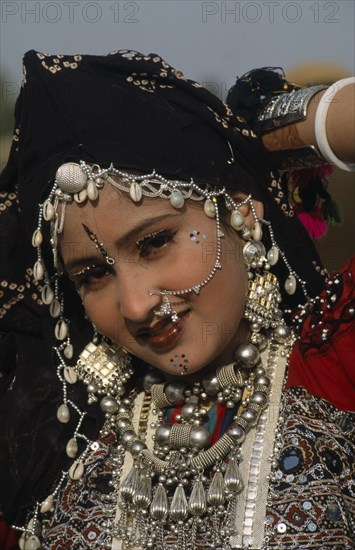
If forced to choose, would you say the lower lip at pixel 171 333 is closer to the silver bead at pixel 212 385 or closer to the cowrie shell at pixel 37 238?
the silver bead at pixel 212 385

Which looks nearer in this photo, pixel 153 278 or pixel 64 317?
pixel 153 278

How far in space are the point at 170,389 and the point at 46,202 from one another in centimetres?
64

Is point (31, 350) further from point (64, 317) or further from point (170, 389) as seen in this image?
point (170, 389)

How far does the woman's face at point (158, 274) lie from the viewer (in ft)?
7.84

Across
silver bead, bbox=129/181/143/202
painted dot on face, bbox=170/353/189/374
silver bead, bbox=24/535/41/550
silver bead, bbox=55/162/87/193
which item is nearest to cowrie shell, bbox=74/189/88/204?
silver bead, bbox=55/162/87/193

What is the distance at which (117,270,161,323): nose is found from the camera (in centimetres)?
237

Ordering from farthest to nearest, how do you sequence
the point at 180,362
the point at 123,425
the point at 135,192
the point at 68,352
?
the point at 68,352 < the point at 123,425 < the point at 180,362 < the point at 135,192

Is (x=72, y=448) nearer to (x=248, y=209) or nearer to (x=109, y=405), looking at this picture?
(x=109, y=405)

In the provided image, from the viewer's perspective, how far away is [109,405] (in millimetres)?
2711

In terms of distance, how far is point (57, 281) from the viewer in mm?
2809

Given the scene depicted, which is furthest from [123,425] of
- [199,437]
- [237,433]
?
[237,433]

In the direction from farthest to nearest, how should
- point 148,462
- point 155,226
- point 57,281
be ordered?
point 57,281 < point 148,462 < point 155,226

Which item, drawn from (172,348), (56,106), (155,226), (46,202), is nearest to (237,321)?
(172,348)

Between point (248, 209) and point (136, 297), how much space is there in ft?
Answer: 1.42
